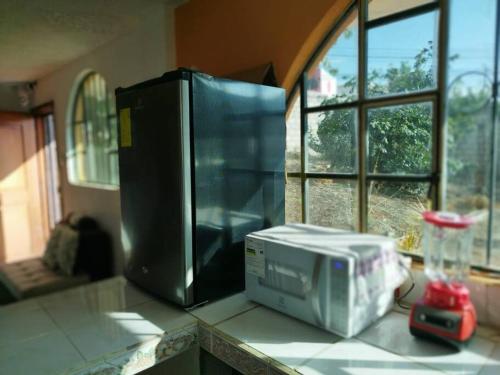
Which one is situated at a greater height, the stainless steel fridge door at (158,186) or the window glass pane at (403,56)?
the window glass pane at (403,56)

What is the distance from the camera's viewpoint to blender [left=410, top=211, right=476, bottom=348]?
A: 1.02m

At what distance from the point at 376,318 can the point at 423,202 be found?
1.49 ft

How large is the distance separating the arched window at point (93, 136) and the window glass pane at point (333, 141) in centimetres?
212

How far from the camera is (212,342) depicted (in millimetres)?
1236

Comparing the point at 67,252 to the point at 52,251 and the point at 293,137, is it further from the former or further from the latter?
the point at 293,137

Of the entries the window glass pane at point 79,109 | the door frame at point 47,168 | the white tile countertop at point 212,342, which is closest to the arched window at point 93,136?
the window glass pane at point 79,109

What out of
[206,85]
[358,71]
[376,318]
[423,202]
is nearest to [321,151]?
[358,71]

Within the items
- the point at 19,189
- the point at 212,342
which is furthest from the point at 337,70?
the point at 19,189

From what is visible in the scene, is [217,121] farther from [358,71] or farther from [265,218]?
[358,71]

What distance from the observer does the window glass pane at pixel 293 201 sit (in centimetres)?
175

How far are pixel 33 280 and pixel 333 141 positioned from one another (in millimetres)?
2798

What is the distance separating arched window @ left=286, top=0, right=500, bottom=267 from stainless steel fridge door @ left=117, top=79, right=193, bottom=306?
655 millimetres

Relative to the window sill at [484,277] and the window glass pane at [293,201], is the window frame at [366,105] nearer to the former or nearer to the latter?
the window glass pane at [293,201]

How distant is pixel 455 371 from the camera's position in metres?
0.95
